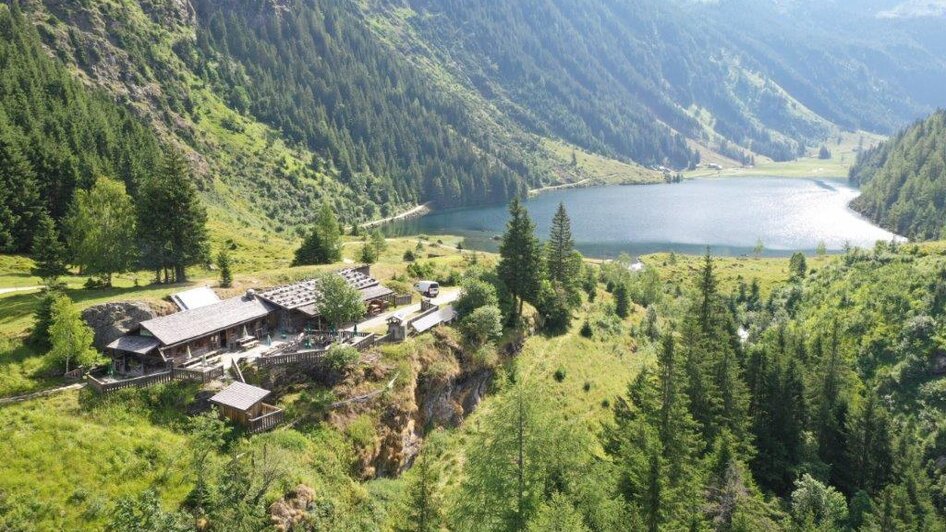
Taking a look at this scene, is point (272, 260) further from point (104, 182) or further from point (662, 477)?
point (662, 477)

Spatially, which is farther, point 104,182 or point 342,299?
point 104,182

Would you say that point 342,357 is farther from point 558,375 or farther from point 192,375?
point 558,375

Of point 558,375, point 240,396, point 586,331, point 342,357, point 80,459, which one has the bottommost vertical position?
point 558,375

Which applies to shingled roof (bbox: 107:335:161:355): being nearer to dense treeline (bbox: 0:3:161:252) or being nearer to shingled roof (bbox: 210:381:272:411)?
shingled roof (bbox: 210:381:272:411)

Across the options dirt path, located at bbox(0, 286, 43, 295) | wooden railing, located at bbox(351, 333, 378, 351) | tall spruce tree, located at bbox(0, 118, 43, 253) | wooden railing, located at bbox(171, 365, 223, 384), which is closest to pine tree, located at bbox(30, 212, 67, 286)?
dirt path, located at bbox(0, 286, 43, 295)

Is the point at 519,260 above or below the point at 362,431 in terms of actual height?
above

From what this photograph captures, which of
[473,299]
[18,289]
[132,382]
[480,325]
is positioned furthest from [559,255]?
[18,289]

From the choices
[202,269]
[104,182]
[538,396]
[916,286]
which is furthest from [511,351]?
[916,286]
